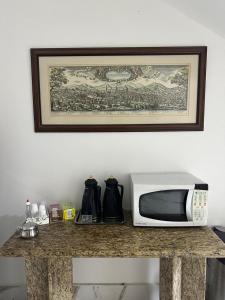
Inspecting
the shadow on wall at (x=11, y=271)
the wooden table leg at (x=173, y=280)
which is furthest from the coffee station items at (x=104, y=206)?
the shadow on wall at (x=11, y=271)

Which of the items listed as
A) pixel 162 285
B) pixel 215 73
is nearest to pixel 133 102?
pixel 215 73

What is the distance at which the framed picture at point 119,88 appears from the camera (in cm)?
162

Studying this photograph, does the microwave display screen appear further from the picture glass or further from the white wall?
the picture glass

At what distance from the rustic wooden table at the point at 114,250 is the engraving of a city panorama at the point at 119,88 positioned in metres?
0.76

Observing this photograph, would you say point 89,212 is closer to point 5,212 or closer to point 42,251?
point 42,251

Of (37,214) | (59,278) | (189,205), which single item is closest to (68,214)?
(37,214)

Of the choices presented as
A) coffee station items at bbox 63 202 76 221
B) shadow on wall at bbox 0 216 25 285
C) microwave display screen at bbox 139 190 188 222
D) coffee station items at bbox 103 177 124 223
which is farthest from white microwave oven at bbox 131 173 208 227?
shadow on wall at bbox 0 216 25 285

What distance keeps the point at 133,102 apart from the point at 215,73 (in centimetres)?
56

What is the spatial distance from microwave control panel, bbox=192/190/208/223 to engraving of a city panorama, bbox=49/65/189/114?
576 millimetres

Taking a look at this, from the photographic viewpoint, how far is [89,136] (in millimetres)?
A: 1710

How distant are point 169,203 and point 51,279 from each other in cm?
74

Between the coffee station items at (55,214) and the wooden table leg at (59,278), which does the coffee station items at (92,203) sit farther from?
the wooden table leg at (59,278)

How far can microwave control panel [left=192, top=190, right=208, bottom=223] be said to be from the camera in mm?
1387

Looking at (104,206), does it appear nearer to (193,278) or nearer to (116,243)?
(116,243)
